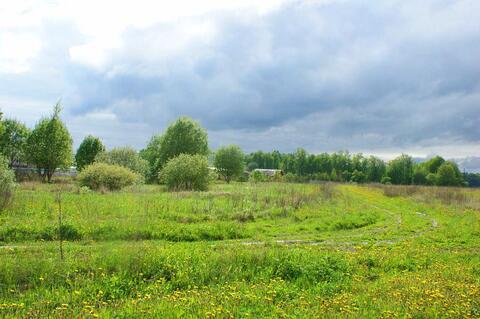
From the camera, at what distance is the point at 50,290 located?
28.7ft

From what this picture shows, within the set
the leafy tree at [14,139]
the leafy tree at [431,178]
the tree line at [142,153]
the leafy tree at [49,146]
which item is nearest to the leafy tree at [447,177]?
the tree line at [142,153]

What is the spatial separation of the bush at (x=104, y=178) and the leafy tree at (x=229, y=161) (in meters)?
44.8

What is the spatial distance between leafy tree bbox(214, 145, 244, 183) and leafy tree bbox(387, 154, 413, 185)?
232 ft

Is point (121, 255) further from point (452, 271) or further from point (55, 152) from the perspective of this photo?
point (55, 152)

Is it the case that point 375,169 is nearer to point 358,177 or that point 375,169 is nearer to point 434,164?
point 358,177

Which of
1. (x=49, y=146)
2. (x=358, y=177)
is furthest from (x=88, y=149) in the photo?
(x=358, y=177)

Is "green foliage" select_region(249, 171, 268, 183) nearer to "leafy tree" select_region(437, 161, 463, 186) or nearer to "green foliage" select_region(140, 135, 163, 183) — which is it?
"green foliage" select_region(140, 135, 163, 183)

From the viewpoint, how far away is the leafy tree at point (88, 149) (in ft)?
260

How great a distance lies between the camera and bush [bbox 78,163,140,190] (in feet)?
131

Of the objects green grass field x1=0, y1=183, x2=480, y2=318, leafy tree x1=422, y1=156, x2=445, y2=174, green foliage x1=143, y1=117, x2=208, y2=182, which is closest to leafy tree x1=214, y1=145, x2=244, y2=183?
green foliage x1=143, y1=117, x2=208, y2=182

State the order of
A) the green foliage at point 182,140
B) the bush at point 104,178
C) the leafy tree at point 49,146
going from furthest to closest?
the green foliage at point 182,140 → the leafy tree at point 49,146 → the bush at point 104,178

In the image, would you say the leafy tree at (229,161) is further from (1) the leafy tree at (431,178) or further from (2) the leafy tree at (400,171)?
(2) the leafy tree at (400,171)

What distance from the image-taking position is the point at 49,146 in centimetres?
6106

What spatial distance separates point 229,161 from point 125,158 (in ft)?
110
